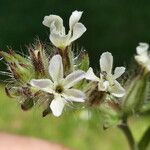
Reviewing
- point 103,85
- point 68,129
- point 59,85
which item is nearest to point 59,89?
point 59,85

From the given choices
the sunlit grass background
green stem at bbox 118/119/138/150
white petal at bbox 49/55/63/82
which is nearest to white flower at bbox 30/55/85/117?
white petal at bbox 49/55/63/82

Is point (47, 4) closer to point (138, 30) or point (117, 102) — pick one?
point (138, 30)

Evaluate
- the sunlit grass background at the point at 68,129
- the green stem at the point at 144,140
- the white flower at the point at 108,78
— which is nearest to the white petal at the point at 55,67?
the white flower at the point at 108,78

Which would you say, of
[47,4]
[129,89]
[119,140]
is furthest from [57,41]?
[47,4]

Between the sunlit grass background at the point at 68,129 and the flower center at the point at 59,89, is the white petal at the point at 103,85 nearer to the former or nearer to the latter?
the flower center at the point at 59,89

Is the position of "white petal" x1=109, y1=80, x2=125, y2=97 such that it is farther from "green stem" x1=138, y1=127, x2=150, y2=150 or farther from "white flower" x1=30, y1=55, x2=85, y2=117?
"green stem" x1=138, y1=127, x2=150, y2=150
